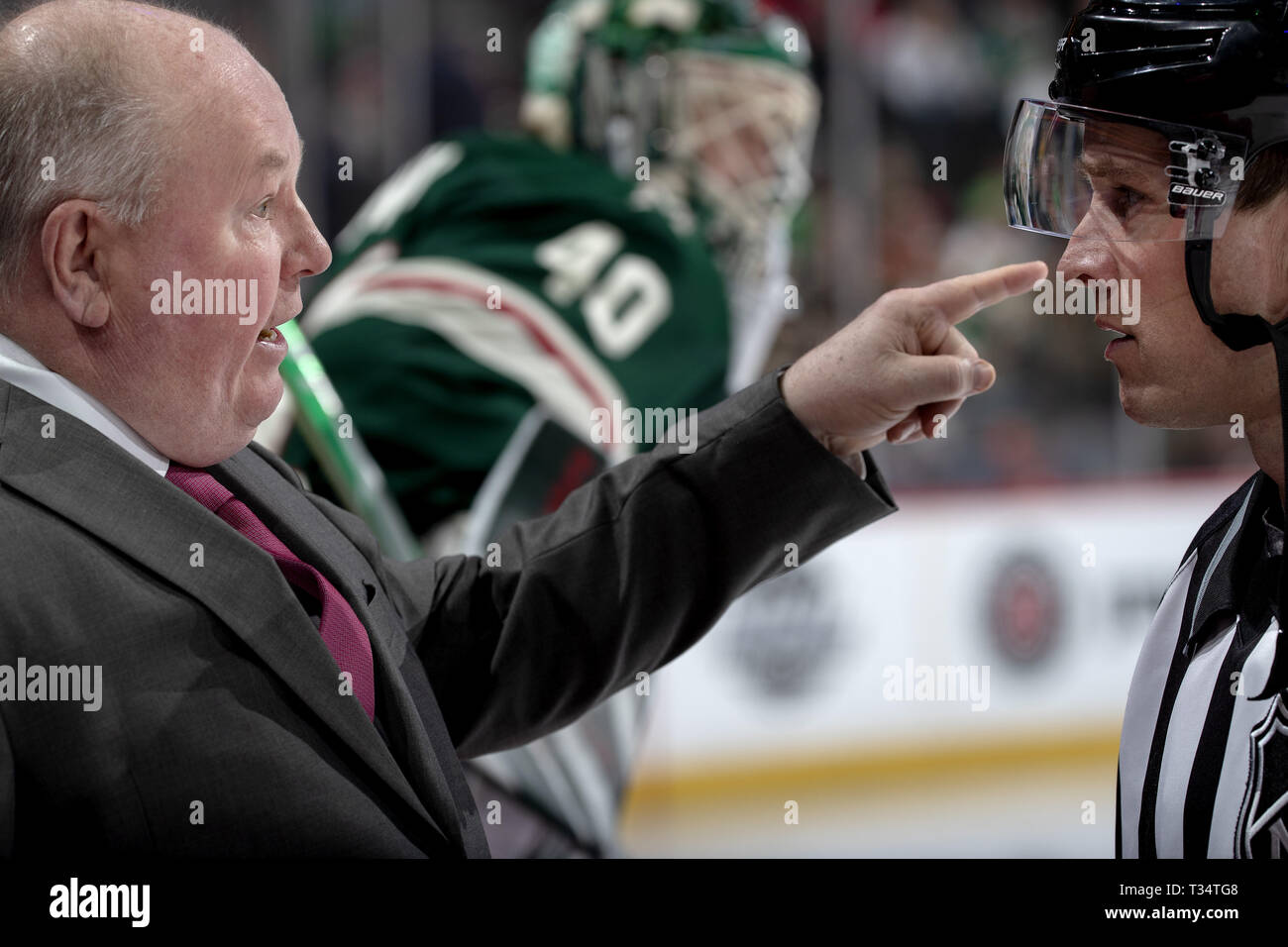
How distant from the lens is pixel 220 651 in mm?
1126

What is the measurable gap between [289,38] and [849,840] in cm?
262

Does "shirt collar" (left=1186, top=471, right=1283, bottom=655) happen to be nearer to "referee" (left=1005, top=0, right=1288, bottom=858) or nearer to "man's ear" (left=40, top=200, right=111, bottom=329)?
"referee" (left=1005, top=0, right=1288, bottom=858)

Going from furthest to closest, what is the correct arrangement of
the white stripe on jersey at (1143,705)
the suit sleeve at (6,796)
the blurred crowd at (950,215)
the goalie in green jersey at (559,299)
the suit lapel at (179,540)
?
the blurred crowd at (950,215)
the goalie in green jersey at (559,299)
the white stripe on jersey at (1143,705)
the suit lapel at (179,540)
the suit sleeve at (6,796)

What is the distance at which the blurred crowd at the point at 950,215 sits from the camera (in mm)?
3865

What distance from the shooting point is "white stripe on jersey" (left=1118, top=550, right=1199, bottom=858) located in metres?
1.36

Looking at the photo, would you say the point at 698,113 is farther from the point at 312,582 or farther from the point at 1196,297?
the point at 312,582

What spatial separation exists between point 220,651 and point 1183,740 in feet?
2.98

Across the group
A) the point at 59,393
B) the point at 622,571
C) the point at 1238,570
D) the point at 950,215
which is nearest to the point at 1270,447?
the point at 1238,570

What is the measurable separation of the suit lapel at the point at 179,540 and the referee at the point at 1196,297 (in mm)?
729

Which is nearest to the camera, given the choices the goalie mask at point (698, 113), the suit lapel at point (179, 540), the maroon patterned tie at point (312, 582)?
the suit lapel at point (179, 540)

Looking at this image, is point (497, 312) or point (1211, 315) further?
point (497, 312)

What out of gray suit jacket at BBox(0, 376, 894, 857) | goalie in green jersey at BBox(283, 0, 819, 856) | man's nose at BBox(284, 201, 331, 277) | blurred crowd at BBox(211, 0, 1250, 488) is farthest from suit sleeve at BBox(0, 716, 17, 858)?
blurred crowd at BBox(211, 0, 1250, 488)

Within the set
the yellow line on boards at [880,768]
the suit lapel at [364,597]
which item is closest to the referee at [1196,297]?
the suit lapel at [364,597]

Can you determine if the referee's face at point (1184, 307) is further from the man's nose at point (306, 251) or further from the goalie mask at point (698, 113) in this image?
the goalie mask at point (698, 113)
